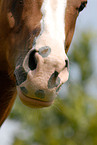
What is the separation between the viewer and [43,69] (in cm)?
286

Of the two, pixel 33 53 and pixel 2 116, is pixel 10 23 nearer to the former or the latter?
pixel 33 53

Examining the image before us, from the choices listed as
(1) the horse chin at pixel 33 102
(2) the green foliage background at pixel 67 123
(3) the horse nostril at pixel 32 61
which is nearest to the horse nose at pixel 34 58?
(3) the horse nostril at pixel 32 61

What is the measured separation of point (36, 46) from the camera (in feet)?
9.77

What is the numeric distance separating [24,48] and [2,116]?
4.31 ft

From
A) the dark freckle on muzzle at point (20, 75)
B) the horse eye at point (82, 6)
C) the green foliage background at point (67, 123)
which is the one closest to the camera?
the dark freckle on muzzle at point (20, 75)

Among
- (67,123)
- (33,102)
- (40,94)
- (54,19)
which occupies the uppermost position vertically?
(54,19)

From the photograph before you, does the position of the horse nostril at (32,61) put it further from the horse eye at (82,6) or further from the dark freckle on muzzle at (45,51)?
the horse eye at (82,6)

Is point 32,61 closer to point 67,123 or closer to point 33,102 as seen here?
point 33,102

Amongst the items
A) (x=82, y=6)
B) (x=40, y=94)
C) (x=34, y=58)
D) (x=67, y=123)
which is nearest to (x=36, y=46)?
(x=34, y=58)

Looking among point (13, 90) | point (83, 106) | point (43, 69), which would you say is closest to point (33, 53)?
point (43, 69)

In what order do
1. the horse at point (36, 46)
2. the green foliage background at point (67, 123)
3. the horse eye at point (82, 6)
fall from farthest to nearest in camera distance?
1. the green foliage background at point (67, 123)
2. the horse eye at point (82, 6)
3. the horse at point (36, 46)

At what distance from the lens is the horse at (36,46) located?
287 cm

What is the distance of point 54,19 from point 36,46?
13.7 inches

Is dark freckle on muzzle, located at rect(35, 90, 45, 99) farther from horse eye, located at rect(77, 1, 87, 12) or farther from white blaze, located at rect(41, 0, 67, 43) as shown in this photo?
horse eye, located at rect(77, 1, 87, 12)
